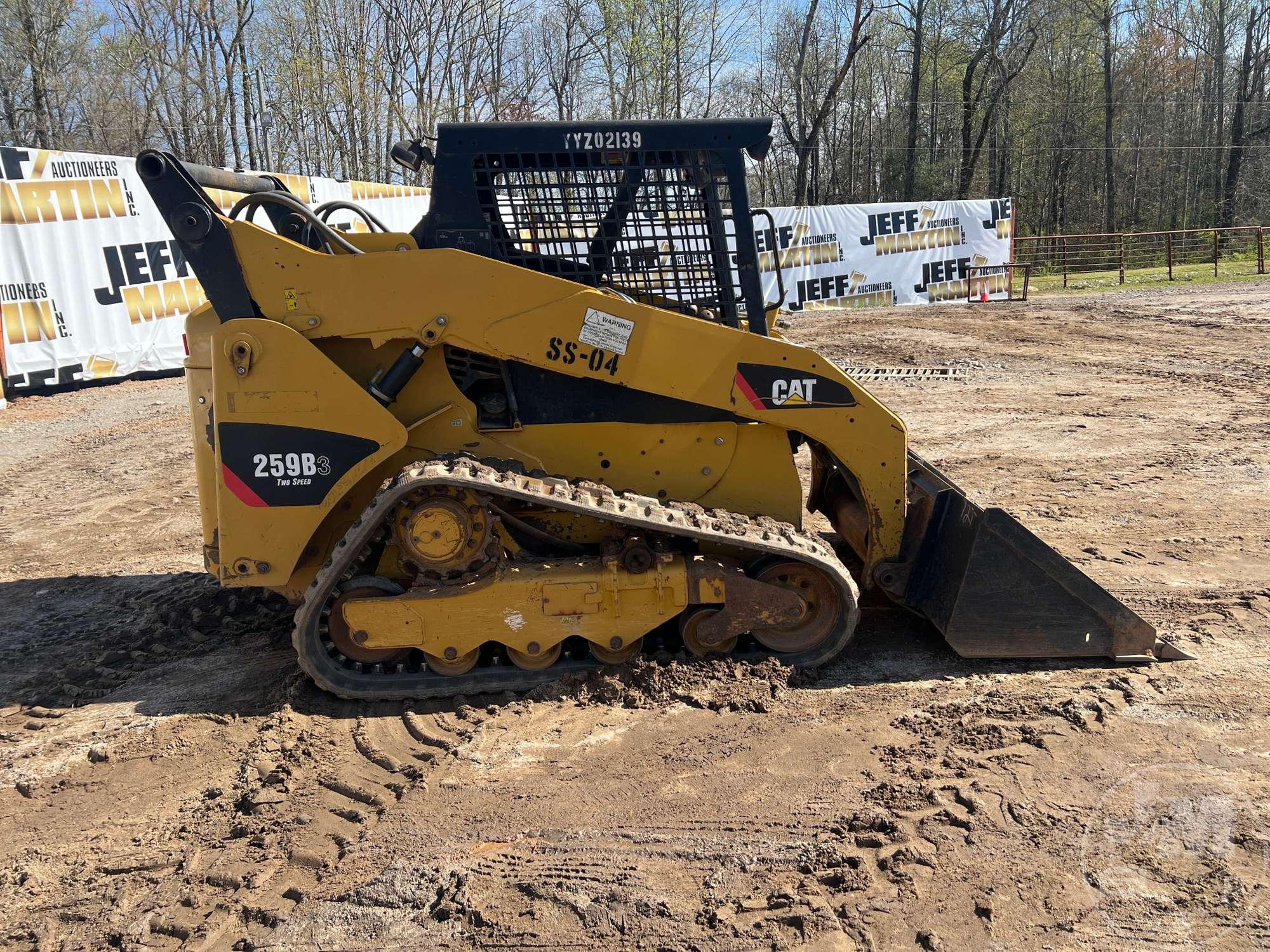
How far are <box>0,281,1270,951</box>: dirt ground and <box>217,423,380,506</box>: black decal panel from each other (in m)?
0.94

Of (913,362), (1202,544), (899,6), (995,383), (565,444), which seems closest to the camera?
(565,444)

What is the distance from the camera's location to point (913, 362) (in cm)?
1376

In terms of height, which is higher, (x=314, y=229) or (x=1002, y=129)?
(x=1002, y=129)

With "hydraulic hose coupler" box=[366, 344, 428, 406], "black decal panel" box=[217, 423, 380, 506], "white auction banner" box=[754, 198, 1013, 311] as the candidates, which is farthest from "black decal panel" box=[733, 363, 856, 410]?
"white auction banner" box=[754, 198, 1013, 311]

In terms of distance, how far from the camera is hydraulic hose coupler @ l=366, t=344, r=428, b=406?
4.19 metres

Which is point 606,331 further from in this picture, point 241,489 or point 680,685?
point 241,489

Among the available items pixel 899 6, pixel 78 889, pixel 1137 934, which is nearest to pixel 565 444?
pixel 78 889

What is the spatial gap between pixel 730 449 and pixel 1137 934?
2.54m

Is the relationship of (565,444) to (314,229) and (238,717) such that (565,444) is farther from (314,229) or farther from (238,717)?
(238,717)

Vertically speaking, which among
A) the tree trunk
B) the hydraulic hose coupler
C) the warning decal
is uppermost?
the tree trunk

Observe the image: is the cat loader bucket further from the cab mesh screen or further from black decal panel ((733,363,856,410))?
the cab mesh screen

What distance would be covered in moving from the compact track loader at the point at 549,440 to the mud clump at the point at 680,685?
0.30 feet

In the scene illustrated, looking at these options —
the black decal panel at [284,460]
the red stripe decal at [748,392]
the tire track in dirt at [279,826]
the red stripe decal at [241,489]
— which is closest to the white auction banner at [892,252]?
the red stripe decal at [748,392]

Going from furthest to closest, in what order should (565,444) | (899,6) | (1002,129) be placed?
(1002,129) → (899,6) → (565,444)
